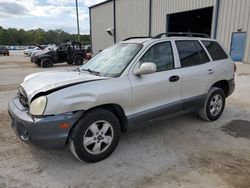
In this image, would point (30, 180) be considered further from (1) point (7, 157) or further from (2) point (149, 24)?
(2) point (149, 24)

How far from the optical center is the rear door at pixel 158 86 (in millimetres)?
3518

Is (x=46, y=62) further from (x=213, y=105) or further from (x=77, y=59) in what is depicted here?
(x=213, y=105)

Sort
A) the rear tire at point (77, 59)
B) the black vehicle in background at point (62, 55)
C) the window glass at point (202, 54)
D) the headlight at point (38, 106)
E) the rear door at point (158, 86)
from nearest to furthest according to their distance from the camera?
the headlight at point (38, 106) < the rear door at point (158, 86) < the window glass at point (202, 54) < the black vehicle in background at point (62, 55) < the rear tire at point (77, 59)

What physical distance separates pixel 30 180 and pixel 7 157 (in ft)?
2.58

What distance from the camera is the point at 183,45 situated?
14.1 ft

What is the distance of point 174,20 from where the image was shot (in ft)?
67.6

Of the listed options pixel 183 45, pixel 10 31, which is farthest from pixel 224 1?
Answer: pixel 10 31

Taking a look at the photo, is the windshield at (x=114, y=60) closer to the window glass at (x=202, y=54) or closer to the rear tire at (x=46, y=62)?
the window glass at (x=202, y=54)

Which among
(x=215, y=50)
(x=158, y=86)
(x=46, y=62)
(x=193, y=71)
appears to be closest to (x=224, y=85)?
(x=215, y=50)

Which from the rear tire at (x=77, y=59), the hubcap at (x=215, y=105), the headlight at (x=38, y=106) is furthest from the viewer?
the rear tire at (x=77, y=59)

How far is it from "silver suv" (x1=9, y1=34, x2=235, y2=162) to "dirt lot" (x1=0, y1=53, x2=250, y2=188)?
320mm

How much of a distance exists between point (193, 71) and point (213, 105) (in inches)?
43.4

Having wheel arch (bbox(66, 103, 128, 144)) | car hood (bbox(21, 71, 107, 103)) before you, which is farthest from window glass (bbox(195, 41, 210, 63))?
car hood (bbox(21, 71, 107, 103))

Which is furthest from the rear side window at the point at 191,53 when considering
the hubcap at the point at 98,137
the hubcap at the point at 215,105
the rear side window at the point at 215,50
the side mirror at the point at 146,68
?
the hubcap at the point at 98,137
